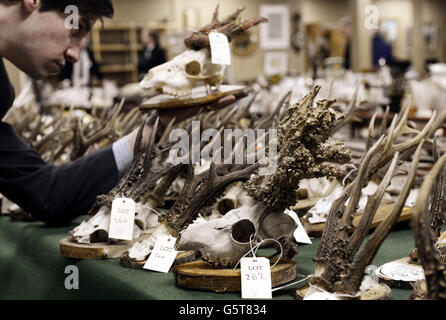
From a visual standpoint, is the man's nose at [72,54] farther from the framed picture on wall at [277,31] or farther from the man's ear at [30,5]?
the framed picture on wall at [277,31]

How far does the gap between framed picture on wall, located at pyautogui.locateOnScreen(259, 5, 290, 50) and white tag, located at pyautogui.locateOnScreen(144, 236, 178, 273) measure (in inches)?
405

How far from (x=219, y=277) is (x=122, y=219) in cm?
62

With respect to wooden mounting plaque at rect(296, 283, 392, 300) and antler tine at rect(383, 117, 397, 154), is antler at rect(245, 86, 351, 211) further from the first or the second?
wooden mounting plaque at rect(296, 283, 392, 300)

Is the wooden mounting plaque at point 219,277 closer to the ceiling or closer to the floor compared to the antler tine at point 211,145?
closer to the floor

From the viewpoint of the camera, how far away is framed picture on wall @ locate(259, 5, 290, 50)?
38.8 ft

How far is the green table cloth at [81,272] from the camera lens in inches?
64.2

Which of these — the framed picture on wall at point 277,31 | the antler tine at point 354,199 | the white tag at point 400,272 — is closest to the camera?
the antler tine at point 354,199

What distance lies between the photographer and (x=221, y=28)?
2510 millimetres

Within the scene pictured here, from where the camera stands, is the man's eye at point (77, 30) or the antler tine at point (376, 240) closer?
the antler tine at point (376, 240)

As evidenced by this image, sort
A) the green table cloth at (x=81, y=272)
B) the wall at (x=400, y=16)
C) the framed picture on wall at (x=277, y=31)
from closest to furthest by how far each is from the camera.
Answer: the green table cloth at (x=81, y=272) → the framed picture on wall at (x=277, y=31) → the wall at (x=400, y=16)

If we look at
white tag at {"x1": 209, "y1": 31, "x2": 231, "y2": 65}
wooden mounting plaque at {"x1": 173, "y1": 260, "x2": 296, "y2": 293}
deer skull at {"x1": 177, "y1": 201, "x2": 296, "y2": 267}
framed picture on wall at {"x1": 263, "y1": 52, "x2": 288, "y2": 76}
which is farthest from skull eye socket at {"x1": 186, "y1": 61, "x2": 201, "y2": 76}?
framed picture on wall at {"x1": 263, "y1": 52, "x2": 288, "y2": 76}

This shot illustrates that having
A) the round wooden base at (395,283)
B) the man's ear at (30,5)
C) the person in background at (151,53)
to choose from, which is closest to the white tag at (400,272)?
the round wooden base at (395,283)

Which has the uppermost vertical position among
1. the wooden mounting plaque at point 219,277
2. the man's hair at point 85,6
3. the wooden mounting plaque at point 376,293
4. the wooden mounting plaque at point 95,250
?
the man's hair at point 85,6

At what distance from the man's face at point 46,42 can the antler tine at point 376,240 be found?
1.31 m
